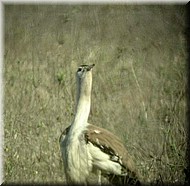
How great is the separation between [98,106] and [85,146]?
0.51 meters

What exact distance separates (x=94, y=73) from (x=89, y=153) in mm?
689

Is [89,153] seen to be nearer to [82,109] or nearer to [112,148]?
[112,148]

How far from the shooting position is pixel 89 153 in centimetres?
443

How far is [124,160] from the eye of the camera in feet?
15.0

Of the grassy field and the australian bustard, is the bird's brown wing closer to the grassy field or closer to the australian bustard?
the australian bustard

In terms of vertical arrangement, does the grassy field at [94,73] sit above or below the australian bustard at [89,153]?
above

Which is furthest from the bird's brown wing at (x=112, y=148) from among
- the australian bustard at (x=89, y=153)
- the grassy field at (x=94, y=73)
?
the grassy field at (x=94, y=73)

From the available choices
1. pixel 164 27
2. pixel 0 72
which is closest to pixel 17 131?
pixel 0 72

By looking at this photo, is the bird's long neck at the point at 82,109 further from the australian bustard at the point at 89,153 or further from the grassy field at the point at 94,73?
the grassy field at the point at 94,73

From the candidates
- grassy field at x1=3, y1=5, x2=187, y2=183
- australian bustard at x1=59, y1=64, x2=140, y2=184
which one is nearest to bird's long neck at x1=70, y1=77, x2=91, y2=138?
australian bustard at x1=59, y1=64, x2=140, y2=184

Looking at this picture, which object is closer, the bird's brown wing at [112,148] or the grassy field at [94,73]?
the bird's brown wing at [112,148]

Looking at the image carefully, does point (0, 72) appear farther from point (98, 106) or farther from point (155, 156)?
point (155, 156)

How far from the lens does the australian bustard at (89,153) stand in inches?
174

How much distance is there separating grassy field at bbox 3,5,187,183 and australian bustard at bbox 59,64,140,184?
23cm
